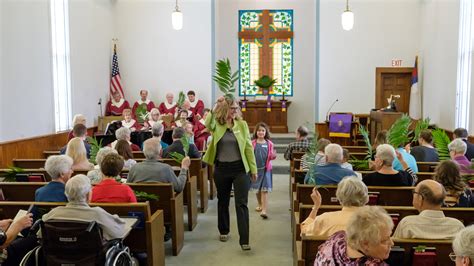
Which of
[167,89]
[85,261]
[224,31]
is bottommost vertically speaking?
[85,261]

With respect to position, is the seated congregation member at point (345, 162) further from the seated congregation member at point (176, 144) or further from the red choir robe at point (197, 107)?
the red choir robe at point (197, 107)

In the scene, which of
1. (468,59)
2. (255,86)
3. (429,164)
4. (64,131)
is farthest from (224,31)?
(429,164)

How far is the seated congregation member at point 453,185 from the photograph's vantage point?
3.37 meters

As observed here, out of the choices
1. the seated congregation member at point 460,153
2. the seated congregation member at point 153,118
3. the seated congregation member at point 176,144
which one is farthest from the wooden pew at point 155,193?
the seated congregation member at point 153,118

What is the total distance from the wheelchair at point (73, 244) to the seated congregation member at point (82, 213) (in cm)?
5

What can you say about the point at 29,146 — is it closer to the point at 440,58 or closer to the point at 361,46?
the point at 361,46

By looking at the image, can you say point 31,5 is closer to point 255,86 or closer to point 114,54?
point 114,54

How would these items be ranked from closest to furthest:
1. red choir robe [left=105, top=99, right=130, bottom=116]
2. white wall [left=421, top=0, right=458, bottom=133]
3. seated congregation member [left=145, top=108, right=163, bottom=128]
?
seated congregation member [left=145, top=108, right=163, bottom=128] < white wall [left=421, top=0, right=458, bottom=133] < red choir robe [left=105, top=99, right=130, bottom=116]

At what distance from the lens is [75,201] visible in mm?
2867

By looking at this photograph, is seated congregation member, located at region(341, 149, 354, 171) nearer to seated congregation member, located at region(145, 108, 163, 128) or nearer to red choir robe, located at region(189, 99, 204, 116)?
seated congregation member, located at region(145, 108, 163, 128)

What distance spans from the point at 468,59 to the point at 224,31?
691 centimetres

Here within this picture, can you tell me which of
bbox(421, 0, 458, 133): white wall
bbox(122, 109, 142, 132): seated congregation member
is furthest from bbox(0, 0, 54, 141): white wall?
bbox(421, 0, 458, 133): white wall

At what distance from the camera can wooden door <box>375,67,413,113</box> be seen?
11570 millimetres

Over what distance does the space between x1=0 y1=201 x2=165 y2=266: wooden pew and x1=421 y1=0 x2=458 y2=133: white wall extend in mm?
7655
